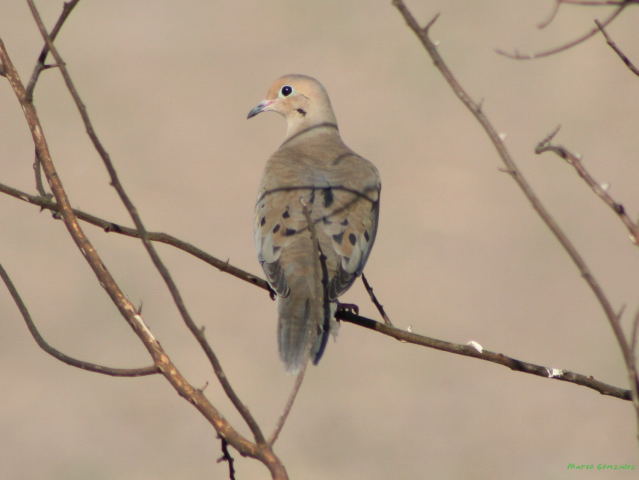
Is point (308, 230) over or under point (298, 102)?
under

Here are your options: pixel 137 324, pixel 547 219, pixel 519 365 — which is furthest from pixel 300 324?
pixel 547 219

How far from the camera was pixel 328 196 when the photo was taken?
14.5ft

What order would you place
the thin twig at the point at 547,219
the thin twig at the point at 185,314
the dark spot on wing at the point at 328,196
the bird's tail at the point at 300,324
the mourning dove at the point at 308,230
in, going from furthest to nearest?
the dark spot on wing at the point at 328,196 → the mourning dove at the point at 308,230 → the bird's tail at the point at 300,324 → the thin twig at the point at 185,314 → the thin twig at the point at 547,219

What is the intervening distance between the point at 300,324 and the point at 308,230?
32 cm

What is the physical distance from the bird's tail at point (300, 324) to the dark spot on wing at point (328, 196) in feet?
2.04

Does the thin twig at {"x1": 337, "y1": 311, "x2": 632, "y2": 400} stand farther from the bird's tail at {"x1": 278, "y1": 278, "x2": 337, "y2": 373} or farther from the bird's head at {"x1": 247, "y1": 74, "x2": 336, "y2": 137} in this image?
the bird's head at {"x1": 247, "y1": 74, "x2": 336, "y2": 137}

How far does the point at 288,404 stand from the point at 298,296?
2106mm

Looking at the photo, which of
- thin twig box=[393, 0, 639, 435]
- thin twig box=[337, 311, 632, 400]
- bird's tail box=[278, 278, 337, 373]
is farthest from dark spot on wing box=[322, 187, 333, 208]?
thin twig box=[393, 0, 639, 435]

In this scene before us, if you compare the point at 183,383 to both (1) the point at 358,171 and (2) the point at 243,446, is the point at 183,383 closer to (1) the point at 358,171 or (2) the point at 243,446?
(2) the point at 243,446

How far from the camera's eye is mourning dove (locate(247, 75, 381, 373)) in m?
3.45

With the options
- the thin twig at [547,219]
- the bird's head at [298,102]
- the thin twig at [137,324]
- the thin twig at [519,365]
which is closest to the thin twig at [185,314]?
the thin twig at [137,324]

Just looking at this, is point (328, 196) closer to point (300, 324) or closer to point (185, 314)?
point (300, 324)

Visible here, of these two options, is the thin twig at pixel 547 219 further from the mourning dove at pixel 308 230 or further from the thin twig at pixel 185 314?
the mourning dove at pixel 308 230

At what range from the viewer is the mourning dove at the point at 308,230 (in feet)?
11.3
